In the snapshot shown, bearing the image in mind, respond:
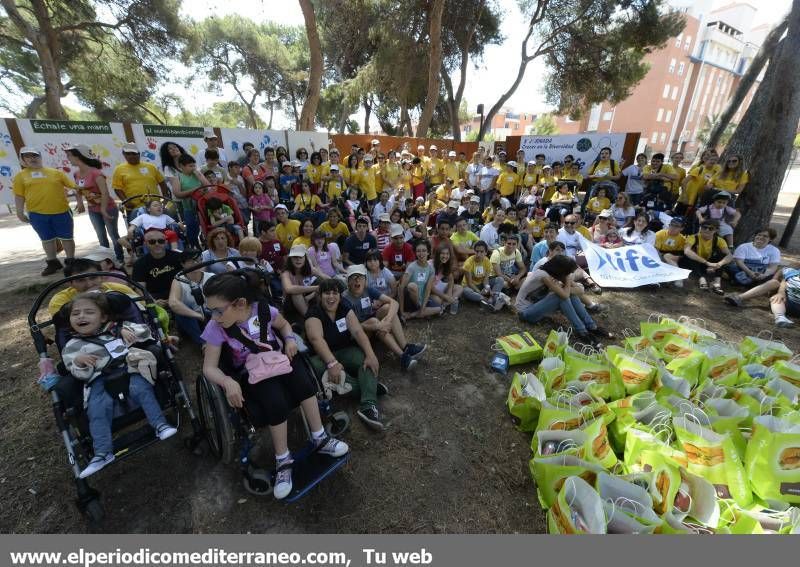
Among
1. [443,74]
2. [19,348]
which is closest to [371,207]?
[19,348]

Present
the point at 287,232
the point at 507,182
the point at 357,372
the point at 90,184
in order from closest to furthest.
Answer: the point at 357,372
the point at 287,232
the point at 90,184
the point at 507,182

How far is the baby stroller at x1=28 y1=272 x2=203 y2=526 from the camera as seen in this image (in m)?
2.19

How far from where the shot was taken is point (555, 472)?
2.21m

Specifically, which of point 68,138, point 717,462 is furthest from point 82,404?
point 68,138

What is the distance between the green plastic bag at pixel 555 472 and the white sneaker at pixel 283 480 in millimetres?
1612

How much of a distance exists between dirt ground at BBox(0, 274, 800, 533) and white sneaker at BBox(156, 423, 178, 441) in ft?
1.49

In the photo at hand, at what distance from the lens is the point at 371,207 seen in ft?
27.9

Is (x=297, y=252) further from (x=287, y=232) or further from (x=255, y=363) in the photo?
A: (x=255, y=363)

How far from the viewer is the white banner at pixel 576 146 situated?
32.6 feet

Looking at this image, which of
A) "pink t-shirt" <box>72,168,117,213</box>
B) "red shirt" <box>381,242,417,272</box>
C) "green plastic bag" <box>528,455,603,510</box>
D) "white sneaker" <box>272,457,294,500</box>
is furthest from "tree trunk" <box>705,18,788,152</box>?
"pink t-shirt" <box>72,168,117,213</box>

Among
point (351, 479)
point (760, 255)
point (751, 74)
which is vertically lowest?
point (351, 479)

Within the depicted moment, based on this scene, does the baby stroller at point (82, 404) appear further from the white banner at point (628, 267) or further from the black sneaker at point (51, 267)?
the white banner at point (628, 267)

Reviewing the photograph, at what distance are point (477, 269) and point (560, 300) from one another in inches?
52.2
